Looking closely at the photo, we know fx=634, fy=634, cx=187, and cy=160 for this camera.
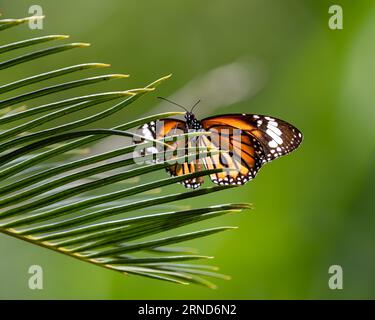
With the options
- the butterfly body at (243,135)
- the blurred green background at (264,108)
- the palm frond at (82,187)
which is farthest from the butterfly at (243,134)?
the palm frond at (82,187)

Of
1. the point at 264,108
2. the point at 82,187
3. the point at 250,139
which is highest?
the point at 264,108

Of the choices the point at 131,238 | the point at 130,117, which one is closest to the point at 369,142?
the point at 130,117

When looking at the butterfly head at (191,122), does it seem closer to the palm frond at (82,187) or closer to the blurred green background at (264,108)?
the blurred green background at (264,108)

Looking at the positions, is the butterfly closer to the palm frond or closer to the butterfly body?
the butterfly body

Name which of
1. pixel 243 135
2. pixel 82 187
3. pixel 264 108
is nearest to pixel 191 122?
pixel 243 135

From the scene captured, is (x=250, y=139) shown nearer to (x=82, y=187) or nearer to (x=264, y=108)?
(x=82, y=187)
